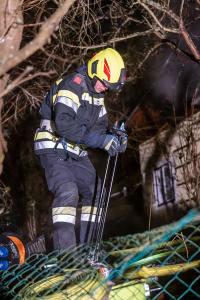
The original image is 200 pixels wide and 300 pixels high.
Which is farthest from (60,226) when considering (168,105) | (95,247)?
(168,105)

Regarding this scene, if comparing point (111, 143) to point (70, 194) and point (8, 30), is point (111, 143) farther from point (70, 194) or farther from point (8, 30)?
point (8, 30)

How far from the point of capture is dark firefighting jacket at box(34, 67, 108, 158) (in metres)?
4.73

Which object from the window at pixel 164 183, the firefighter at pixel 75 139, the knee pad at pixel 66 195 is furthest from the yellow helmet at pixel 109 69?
the window at pixel 164 183

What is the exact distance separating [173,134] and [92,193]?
5003 millimetres

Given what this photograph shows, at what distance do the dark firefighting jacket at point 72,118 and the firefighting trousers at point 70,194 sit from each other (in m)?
0.15

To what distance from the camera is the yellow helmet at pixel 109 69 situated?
15.8 feet

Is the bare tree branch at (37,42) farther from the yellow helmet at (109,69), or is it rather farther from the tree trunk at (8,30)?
the yellow helmet at (109,69)

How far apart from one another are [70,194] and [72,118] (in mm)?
827

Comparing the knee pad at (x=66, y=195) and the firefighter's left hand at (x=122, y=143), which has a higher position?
the firefighter's left hand at (x=122, y=143)

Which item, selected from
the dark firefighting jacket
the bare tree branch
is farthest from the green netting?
the bare tree branch

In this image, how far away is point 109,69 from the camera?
15.8 feet

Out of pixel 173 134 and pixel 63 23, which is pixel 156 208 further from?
pixel 63 23

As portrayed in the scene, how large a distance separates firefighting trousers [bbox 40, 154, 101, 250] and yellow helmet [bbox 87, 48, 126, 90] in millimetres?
1026

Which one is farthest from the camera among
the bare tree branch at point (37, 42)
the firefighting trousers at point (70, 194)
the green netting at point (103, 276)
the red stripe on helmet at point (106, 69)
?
the red stripe on helmet at point (106, 69)
